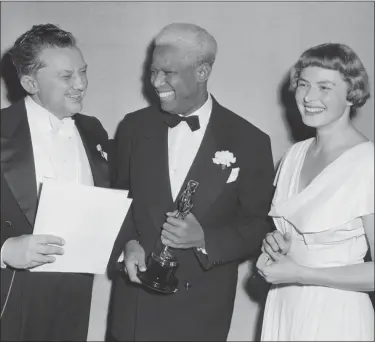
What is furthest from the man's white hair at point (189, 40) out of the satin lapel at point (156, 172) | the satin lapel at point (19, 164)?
the satin lapel at point (19, 164)

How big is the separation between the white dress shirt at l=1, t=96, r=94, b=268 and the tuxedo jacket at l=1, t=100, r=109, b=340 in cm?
3

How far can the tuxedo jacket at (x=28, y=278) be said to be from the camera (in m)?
2.20

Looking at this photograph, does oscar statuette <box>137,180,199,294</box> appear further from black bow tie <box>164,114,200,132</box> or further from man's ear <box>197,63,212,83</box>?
man's ear <box>197,63,212,83</box>

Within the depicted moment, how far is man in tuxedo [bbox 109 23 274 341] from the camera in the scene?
8.10ft

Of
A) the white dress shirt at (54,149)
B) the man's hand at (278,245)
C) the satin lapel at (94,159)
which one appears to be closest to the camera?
the man's hand at (278,245)

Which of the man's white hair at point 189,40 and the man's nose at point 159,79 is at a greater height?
the man's white hair at point 189,40

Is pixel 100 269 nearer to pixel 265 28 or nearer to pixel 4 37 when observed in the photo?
pixel 4 37

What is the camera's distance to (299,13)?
2930 mm

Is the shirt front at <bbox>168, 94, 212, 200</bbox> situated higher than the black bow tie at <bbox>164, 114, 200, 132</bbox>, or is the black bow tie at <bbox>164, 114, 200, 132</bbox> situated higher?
the black bow tie at <bbox>164, 114, 200, 132</bbox>

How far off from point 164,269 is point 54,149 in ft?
1.97

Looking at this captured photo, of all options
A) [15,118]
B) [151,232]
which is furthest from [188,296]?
[15,118]

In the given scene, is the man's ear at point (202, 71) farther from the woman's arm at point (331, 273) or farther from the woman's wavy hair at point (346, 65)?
the woman's arm at point (331, 273)

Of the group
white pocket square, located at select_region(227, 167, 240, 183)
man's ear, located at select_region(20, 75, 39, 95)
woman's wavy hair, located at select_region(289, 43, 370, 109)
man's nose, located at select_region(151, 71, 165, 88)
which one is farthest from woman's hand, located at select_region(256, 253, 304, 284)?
man's ear, located at select_region(20, 75, 39, 95)

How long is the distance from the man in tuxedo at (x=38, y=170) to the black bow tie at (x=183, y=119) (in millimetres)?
355
